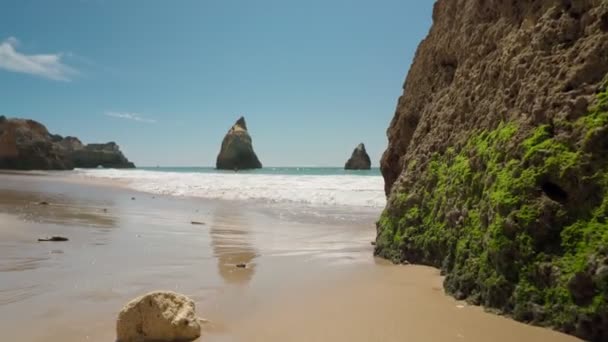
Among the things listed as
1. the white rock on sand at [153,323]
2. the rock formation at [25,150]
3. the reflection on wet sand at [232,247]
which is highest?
the rock formation at [25,150]

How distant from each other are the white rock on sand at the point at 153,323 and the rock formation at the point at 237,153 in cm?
7581

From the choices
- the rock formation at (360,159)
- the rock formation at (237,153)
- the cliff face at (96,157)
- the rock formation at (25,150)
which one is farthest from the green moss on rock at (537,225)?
the cliff face at (96,157)

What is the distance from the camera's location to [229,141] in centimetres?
8088

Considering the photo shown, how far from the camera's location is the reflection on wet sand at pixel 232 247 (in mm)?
6017

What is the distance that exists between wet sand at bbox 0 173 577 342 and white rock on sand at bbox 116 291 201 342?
170 mm

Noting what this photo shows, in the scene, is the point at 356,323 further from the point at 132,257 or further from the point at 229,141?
the point at 229,141

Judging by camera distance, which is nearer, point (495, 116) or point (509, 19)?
point (495, 116)

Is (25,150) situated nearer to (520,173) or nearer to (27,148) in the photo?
(27,148)

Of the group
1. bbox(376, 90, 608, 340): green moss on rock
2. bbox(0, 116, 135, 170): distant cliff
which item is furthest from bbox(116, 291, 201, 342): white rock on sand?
bbox(0, 116, 135, 170): distant cliff

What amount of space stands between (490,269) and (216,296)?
2924mm

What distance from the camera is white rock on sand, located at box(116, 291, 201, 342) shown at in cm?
359

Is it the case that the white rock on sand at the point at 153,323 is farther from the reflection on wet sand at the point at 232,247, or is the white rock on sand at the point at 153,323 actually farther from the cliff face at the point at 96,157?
the cliff face at the point at 96,157

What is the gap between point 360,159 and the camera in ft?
248

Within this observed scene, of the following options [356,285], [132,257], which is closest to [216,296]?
[356,285]
